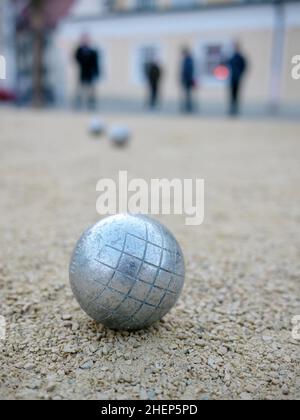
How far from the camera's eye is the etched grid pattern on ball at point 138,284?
9.06 feet

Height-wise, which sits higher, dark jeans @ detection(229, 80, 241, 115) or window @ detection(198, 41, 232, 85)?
window @ detection(198, 41, 232, 85)

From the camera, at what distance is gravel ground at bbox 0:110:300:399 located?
2.65m

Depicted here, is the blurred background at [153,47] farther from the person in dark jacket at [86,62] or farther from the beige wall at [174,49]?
the person in dark jacket at [86,62]

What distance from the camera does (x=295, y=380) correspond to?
8.88 ft

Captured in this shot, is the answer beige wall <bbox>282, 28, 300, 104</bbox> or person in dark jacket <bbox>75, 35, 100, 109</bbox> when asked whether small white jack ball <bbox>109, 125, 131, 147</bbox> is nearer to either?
person in dark jacket <bbox>75, 35, 100, 109</bbox>

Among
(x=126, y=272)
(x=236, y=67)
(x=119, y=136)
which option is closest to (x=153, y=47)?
(x=236, y=67)

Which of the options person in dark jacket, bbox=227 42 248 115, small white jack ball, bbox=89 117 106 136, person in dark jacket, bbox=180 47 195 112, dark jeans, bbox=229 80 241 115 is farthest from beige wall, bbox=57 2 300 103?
small white jack ball, bbox=89 117 106 136

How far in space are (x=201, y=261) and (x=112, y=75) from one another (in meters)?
23.3

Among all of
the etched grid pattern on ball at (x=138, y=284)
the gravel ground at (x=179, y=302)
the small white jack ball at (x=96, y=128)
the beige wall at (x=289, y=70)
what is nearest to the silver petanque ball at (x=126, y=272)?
the etched grid pattern on ball at (x=138, y=284)

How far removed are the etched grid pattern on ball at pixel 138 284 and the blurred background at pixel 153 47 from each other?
55.0 ft

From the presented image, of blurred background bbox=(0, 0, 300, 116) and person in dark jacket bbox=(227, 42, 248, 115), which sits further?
blurred background bbox=(0, 0, 300, 116)

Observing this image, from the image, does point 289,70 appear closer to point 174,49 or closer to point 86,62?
point 174,49
